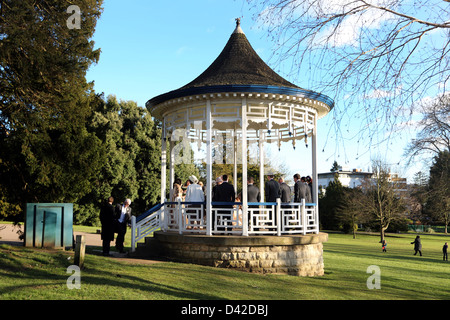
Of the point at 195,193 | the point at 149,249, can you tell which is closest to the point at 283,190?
the point at 195,193

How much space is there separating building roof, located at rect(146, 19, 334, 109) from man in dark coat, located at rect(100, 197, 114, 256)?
3.62 metres

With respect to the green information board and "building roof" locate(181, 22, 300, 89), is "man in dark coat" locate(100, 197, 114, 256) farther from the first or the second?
"building roof" locate(181, 22, 300, 89)

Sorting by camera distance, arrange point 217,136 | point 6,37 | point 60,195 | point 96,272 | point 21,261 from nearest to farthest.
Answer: point 96,272, point 21,261, point 6,37, point 60,195, point 217,136

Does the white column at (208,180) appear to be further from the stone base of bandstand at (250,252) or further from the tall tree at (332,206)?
the tall tree at (332,206)

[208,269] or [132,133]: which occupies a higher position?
[132,133]

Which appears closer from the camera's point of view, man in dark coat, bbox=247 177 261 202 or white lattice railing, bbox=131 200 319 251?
white lattice railing, bbox=131 200 319 251

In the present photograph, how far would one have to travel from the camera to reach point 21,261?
9570mm

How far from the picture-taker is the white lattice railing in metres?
10.9

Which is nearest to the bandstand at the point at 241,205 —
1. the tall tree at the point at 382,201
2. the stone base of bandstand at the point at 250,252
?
the stone base of bandstand at the point at 250,252

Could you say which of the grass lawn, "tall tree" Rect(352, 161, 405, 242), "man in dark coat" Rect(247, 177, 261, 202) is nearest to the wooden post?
the grass lawn

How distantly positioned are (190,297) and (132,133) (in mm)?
30558

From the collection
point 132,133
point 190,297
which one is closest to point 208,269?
point 190,297

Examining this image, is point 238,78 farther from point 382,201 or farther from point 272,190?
point 382,201

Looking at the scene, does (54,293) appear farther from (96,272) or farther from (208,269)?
(208,269)
